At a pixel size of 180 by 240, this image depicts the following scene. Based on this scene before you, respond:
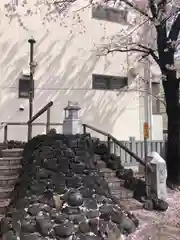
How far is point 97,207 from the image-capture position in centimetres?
568

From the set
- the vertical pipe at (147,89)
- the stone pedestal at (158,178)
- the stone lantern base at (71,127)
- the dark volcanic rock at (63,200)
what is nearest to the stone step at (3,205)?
the dark volcanic rock at (63,200)

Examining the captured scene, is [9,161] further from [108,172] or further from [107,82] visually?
[107,82]

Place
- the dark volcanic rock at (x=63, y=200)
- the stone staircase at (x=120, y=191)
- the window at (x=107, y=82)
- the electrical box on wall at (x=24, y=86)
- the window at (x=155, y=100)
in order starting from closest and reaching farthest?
the dark volcanic rock at (x=63, y=200) → the stone staircase at (x=120, y=191) → the electrical box on wall at (x=24, y=86) → the window at (x=107, y=82) → the window at (x=155, y=100)

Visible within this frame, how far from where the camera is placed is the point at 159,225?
19.5 ft

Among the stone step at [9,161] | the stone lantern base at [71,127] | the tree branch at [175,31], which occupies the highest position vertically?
the tree branch at [175,31]

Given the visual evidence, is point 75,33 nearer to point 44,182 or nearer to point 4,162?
point 4,162

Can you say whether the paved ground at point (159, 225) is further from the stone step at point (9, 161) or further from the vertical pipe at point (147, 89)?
the vertical pipe at point (147, 89)

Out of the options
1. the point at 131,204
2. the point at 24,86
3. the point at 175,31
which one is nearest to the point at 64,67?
the point at 24,86

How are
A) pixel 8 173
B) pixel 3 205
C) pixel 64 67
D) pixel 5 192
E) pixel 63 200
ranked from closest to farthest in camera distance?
pixel 63 200, pixel 3 205, pixel 5 192, pixel 8 173, pixel 64 67

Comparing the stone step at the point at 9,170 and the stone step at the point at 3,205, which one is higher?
the stone step at the point at 9,170

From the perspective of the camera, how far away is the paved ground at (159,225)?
5359mm

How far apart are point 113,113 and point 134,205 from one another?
250 inches

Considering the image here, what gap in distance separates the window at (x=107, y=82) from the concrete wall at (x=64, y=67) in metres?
0.20

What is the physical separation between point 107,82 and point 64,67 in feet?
6.59
